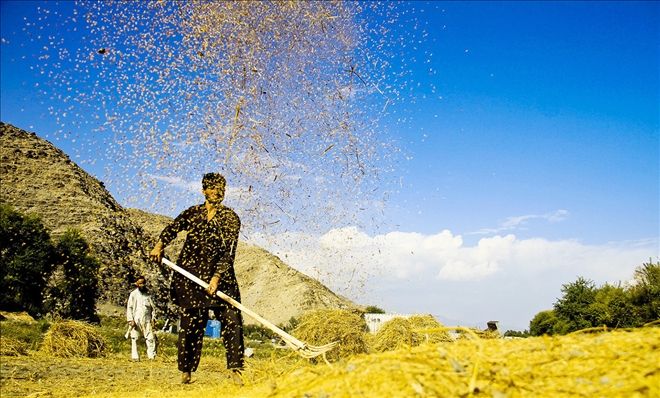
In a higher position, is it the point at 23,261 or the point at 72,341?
the point at 23,261

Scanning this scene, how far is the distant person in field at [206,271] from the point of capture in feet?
17.5

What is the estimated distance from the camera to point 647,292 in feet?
82.9

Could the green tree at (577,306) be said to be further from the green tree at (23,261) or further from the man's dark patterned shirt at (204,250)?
the green tree at (23,261)

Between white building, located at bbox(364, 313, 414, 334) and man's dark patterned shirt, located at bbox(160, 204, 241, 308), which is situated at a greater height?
man's dark patterned shirt, located at bbox(160, 204, 241, 308)

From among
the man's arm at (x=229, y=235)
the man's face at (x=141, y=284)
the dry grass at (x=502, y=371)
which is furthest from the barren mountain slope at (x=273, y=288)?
the dry grass at (x=502, y=371)

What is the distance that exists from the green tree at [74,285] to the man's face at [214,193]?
29.0 metres

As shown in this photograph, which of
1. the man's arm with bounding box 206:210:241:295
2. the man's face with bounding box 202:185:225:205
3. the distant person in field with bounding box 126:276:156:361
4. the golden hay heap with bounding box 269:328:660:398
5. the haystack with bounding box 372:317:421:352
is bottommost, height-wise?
the haystack with bounding box 372:317:421:352

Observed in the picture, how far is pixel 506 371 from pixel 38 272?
3775 centimetres

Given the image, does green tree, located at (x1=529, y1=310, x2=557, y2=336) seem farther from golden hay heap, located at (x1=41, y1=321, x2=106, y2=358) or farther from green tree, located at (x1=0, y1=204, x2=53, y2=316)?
green tree, located at (x1=0, y1=204, x2=53, y2=316)

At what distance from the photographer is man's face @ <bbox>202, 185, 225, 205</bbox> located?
18.1 ft

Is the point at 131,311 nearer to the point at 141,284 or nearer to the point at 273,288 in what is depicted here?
the point at 141,284

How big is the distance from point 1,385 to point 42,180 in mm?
60461

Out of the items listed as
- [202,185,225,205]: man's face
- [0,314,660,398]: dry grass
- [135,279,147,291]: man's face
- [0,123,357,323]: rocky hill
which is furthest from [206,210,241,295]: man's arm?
[0,123,357,323]: rocky hill

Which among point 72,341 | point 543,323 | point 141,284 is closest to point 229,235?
point 141,284
